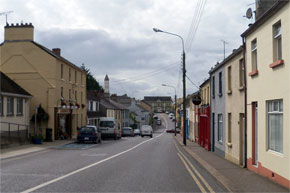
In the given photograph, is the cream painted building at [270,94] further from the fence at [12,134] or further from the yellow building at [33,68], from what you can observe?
the yellow building at [33,68]

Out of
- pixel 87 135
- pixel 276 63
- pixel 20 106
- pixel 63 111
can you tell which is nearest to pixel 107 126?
pixel 63 111

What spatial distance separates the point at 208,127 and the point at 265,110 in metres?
14.4

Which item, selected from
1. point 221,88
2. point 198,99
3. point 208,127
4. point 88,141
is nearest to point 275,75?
point 221,88

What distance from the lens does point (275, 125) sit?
10.8 metres

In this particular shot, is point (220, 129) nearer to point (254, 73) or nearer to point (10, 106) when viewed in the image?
point (254, 73)

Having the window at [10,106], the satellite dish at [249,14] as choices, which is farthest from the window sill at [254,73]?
the window at [10,106]

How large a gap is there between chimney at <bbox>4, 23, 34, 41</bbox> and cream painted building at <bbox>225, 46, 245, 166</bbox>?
21248 mm

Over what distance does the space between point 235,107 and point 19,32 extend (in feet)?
78.8

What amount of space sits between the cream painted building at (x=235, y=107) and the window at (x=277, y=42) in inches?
171

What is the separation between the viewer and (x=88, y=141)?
33.2 metres

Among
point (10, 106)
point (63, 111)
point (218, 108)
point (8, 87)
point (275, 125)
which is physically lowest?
point (275, 125)

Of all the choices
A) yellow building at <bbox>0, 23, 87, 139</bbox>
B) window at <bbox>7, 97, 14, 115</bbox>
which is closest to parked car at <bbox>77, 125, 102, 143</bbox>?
yellow building at <bbox>0, 23, 87, 139</bbox>

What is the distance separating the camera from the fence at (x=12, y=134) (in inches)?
930

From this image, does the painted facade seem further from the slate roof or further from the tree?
the tree
